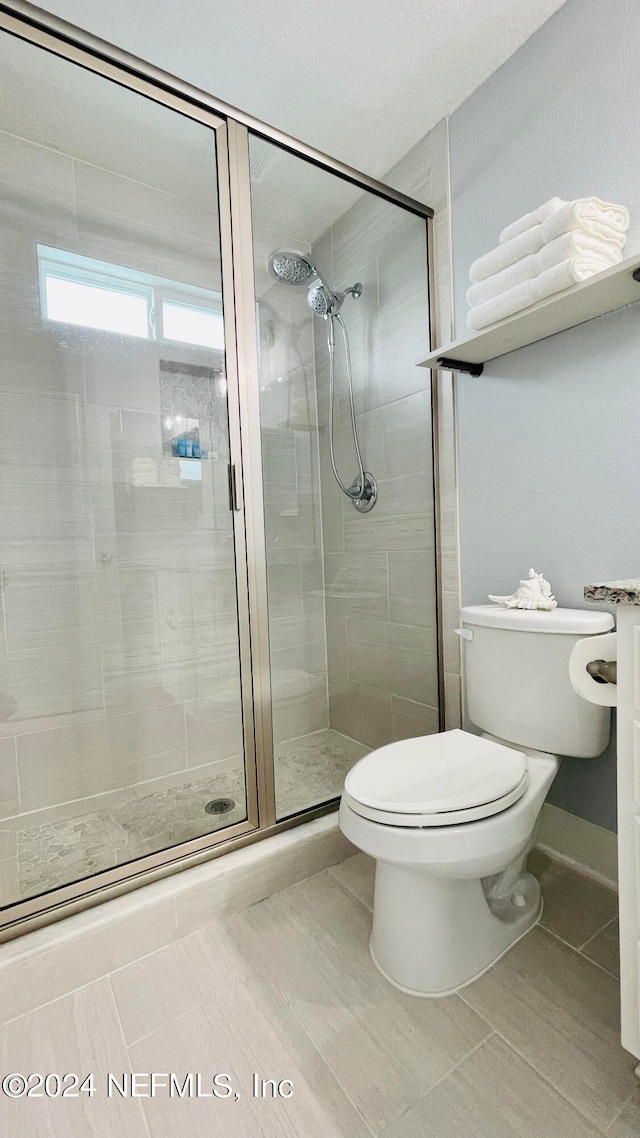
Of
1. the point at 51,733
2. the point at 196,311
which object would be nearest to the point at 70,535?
the point at 51,733

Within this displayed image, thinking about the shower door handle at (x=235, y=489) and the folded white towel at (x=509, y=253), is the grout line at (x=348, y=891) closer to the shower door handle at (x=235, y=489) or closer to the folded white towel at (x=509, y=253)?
the shower door handle at (x=235, y=489)

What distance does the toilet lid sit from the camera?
107cm

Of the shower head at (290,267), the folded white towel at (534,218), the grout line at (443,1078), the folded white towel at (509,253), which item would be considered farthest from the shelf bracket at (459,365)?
the grout line at (443,1078)

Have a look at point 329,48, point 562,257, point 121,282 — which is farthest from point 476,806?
point 329,48

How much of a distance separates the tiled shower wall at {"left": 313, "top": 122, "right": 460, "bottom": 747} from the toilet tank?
0.41 metres

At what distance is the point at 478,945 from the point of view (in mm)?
1162

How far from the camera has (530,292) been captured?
1284 millimetres

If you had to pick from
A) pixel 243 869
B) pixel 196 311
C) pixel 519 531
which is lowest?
pixel 243 869

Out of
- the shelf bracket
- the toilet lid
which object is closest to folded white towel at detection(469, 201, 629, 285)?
the shelf bracket

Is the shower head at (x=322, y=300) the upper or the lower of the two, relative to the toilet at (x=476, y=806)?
upper

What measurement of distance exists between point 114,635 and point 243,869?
2.85 ft

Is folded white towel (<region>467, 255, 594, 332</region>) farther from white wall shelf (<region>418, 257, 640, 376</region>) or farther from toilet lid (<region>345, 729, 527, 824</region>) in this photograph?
toilet lid (<region>345, 729, 527, 824</region>)

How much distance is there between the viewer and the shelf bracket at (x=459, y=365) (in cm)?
164

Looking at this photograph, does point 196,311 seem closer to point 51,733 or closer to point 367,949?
point 51,733
